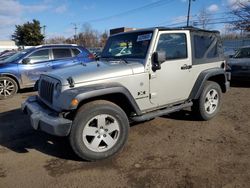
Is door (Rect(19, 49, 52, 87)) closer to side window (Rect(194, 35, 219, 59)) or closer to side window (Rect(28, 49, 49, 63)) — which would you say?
side window (Rect(28, 49, 49, 63))

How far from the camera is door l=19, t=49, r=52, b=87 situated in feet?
29.6

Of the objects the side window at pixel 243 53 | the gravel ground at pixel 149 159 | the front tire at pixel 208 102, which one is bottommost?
the gravel ground at pixel 149 159

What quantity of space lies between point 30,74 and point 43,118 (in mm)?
5965

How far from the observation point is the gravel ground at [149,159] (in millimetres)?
3225

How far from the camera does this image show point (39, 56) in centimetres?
939

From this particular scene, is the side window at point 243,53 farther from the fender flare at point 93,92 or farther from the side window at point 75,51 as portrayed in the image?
the fender flare at point 93,92

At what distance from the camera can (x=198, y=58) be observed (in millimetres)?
5059

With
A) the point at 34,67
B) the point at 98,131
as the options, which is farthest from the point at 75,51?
the point at 98,131

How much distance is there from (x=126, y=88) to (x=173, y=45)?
4.55ft

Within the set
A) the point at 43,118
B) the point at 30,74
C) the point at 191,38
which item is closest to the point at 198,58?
the point at 191,38

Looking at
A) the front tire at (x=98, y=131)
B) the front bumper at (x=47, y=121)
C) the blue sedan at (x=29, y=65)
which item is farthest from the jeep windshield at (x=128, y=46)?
the blue sedan at (x=29, y=65)

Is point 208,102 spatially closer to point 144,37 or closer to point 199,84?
point 199,84

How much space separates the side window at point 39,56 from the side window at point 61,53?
1.00ft

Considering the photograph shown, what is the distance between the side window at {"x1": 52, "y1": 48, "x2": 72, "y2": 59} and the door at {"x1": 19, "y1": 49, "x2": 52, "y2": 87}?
0.37 meters
